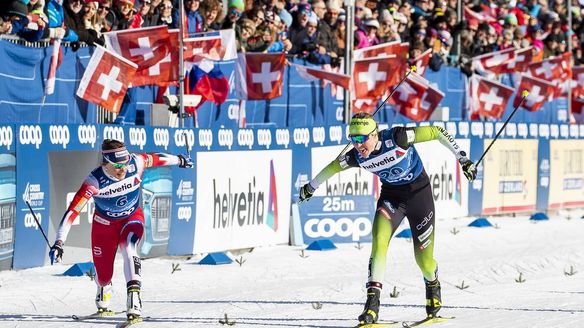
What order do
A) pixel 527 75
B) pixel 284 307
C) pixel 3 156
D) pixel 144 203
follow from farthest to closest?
pixel 527 75, pixel 144 203, pixel 3 156, pixel 284 307

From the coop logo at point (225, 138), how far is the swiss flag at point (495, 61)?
9.12 metres

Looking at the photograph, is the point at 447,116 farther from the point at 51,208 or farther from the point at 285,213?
the point at 51,208

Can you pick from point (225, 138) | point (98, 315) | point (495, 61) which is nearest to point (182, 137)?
point (225, 138)

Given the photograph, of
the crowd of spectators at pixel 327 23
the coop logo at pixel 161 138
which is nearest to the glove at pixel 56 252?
the crowd of spectators at pixel 327 23

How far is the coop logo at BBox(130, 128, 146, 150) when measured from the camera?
16.6 metres

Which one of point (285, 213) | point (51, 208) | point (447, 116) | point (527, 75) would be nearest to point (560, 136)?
point (527, 75)

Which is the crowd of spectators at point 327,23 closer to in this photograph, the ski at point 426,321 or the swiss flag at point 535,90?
the swiss flag at point 535,90

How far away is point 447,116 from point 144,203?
9170mm

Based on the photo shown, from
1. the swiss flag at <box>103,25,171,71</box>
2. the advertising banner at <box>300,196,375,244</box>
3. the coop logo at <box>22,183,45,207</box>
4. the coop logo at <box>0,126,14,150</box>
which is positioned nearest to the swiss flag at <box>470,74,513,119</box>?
the advertising banner at <box>300,196,375,244</box>

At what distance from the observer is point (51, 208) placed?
15.9 metres

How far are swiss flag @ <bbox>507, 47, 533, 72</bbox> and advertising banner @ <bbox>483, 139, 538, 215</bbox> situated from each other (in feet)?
5.38

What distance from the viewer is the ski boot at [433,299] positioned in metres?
12.3

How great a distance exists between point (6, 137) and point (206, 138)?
11.7 ft

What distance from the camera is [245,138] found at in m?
18.6
